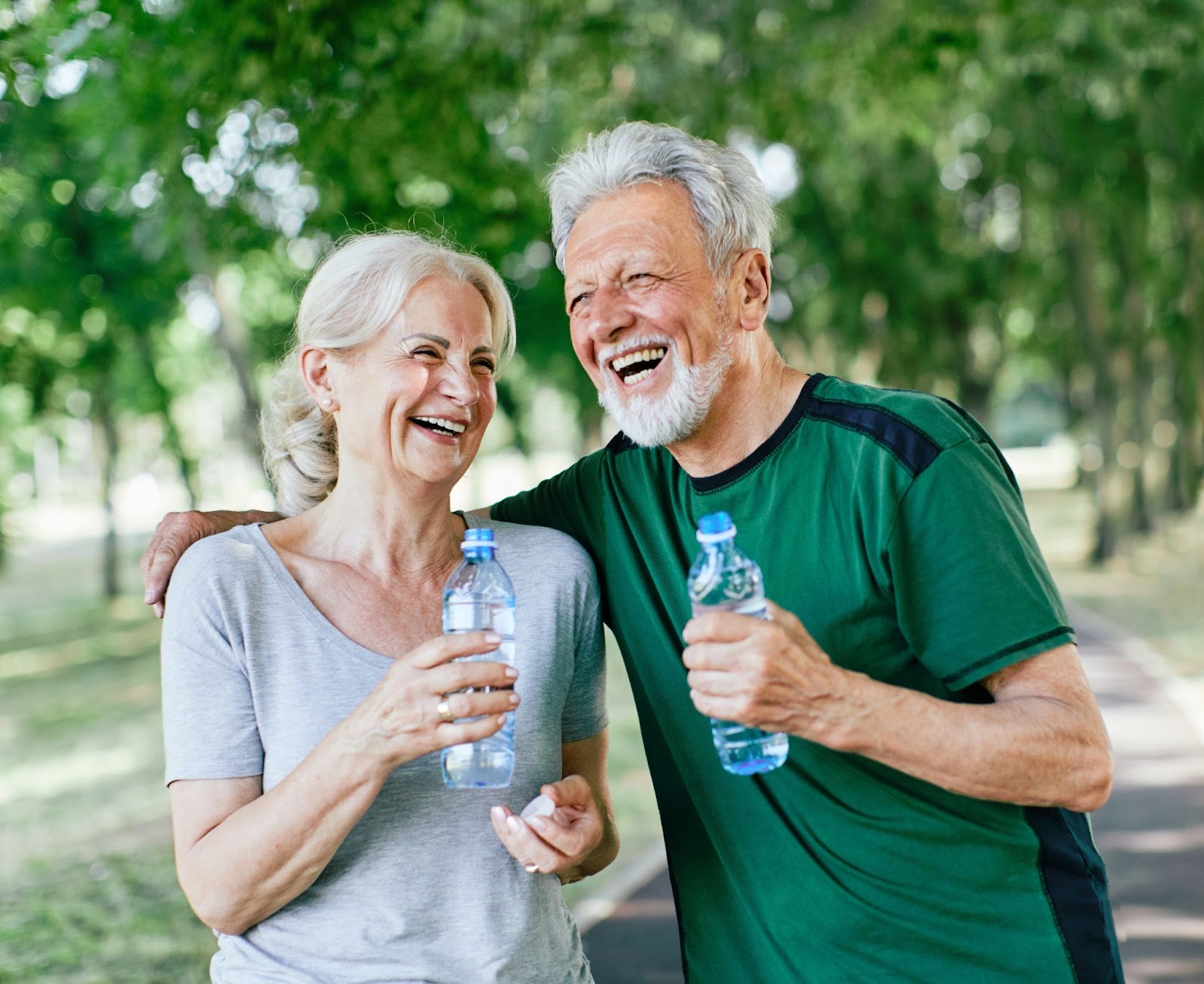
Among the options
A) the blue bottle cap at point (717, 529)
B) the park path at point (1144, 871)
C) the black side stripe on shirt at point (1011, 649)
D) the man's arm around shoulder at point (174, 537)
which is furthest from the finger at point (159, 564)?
the park path at point (1144, 871)

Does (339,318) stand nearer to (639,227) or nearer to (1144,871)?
(639,227)

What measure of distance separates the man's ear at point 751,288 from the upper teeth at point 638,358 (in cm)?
24

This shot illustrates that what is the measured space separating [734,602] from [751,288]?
98 cm

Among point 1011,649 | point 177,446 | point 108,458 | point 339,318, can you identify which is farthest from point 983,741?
point 108,458

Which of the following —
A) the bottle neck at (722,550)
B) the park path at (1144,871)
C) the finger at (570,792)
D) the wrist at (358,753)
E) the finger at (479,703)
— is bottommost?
the park path at (1144,871)

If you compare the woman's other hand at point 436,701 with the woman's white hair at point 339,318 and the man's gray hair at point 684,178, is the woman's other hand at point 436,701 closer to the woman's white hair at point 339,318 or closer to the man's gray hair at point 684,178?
the woman's white hair at point 339,318

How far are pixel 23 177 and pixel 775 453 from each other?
933 centimetres

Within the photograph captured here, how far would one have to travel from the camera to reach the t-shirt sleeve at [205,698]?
2662 millimetres

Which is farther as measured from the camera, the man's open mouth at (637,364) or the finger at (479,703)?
the man's open mouth at (637,364)

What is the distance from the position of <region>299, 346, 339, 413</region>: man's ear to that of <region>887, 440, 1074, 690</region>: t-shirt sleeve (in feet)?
4.53

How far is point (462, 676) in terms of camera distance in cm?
236

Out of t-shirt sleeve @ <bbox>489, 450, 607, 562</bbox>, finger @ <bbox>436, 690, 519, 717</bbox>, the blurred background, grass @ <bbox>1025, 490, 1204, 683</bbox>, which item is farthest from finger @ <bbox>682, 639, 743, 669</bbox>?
grass @ <bbox>1025, 490, 1204, 683</bbox>

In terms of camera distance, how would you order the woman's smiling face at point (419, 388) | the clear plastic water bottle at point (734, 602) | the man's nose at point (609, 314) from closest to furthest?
the clear plastic water bottle at point (734, 602)
the woman's smiling face at point (419, 388)
the man's nose at point (609, 314)

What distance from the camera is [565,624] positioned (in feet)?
10.3
